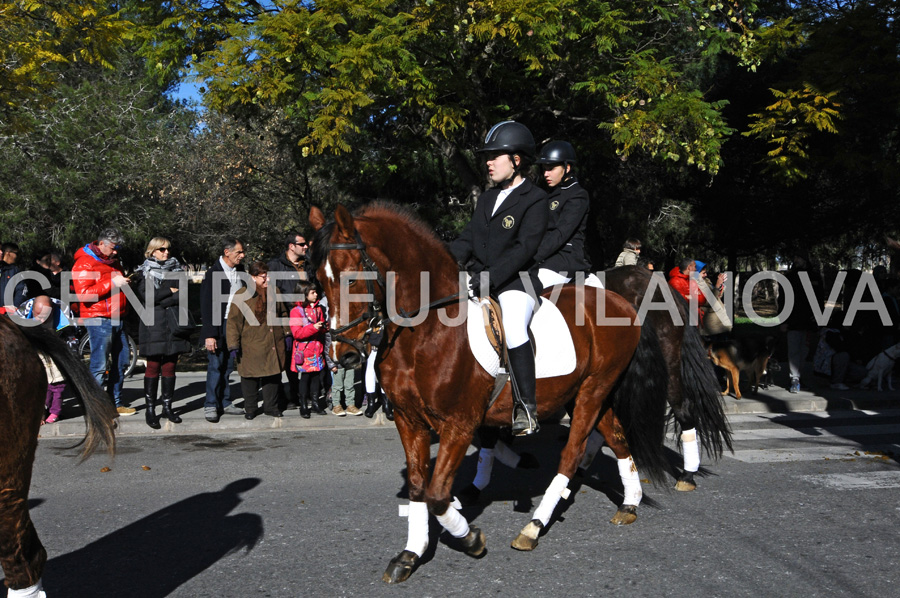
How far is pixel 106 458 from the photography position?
805 cm

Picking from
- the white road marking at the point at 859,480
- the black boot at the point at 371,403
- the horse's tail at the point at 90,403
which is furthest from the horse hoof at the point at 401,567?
the black boot at the point at 371,403

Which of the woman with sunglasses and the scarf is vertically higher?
the scarf

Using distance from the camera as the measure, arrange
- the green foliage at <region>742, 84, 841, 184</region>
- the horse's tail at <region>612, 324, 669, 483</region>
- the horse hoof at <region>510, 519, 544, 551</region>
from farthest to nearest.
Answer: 1. the green foliage at <region>742, 84, 841, 184</region>
2. the horse's tail at <region>612, 324, 669, 483</region>
3. the horse hoof at <region>510, 519, 544, 551</region>

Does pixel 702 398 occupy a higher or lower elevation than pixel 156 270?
lower

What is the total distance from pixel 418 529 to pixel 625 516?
1.71 metres

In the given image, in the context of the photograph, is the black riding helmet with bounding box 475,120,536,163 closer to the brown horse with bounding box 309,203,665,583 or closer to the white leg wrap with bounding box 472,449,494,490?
the brown horse with bounding box 309,203,665,583

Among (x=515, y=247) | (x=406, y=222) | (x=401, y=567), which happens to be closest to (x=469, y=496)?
(x=401, y=567)

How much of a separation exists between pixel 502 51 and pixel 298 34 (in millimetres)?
3864

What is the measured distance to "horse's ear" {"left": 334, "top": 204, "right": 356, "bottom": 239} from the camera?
4.52 metres

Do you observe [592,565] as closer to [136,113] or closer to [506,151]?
[506,151]

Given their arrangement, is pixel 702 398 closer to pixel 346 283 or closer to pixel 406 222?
pixel 406 222

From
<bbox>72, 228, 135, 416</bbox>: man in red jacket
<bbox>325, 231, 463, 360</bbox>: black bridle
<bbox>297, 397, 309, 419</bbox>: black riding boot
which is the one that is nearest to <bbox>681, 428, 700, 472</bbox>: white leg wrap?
<bbox>325, 231, 463, 360</bbox>: black bridle

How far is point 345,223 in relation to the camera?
4.57 m

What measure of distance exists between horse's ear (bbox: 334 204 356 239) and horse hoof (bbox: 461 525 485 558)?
76.0 inches
